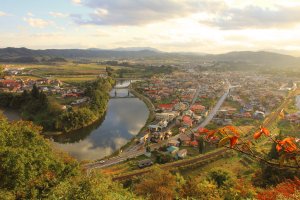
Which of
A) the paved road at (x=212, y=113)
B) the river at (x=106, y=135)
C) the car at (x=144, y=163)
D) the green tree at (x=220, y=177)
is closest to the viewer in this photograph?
the green tree at (x=220, y=177)

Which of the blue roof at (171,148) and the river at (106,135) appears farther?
the river at (106,135)

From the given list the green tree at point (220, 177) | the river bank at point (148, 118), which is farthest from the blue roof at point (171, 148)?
the green tree at point (220, 177)

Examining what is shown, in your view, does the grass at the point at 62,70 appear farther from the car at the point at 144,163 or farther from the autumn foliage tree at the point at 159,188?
the autumn foliage tree at the point at 159,188

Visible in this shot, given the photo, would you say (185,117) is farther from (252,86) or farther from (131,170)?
(252,86)

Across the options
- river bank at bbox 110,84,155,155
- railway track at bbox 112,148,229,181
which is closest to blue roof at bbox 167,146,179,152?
railway track at bbox 112,148,229,181

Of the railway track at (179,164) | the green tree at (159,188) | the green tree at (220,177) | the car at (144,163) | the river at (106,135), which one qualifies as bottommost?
the river at (106,135)

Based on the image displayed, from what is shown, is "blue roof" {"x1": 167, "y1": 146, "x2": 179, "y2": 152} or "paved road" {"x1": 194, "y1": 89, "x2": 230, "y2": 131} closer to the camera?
"blue roof" {"x1": 167, "y1": 146, "x2": 179, "y2": 152}

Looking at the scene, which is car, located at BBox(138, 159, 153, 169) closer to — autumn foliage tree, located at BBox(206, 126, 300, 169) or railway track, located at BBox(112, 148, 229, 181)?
railway track, located at BBox(112, 148, 229, 181)

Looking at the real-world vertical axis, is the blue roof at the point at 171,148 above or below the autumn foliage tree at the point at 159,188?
below
